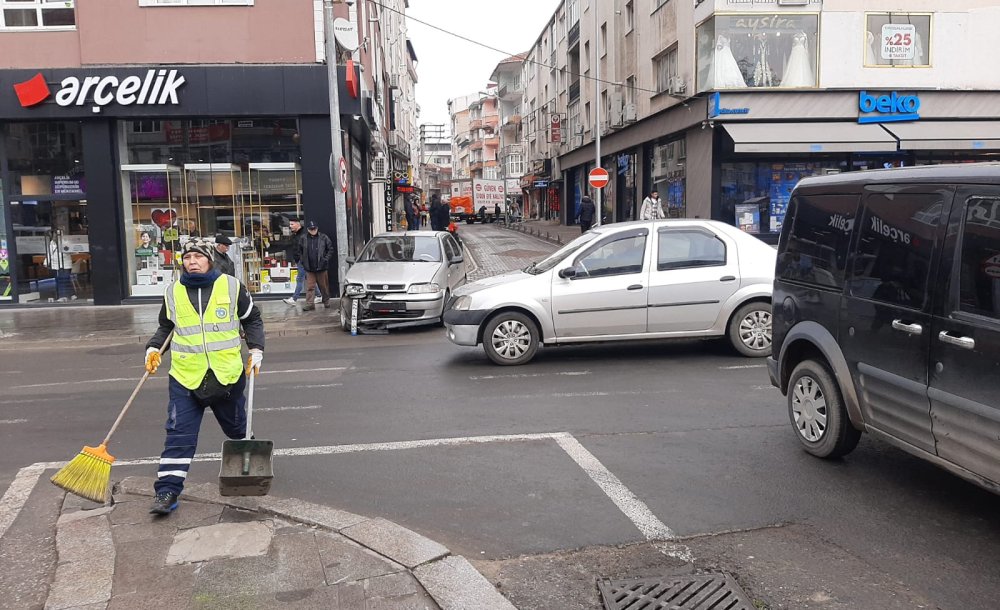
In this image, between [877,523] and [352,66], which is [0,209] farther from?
[877,523]

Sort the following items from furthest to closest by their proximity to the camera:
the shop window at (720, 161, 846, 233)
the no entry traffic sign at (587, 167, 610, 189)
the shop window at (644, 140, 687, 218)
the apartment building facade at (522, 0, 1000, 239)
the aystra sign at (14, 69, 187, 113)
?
the no entry traffic sign at (587, 167, 610, 189) → the shop window at (644, 140, 687, 218) → the shop window at (720, 161, 846, 233) → the apartment building facade at (522, 0, 1000, 239) → the aystra sign at (14, 69, 187, 113)

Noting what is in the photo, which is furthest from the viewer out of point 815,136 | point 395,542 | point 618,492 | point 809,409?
point 815,136

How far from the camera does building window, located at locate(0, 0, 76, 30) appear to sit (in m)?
16.5

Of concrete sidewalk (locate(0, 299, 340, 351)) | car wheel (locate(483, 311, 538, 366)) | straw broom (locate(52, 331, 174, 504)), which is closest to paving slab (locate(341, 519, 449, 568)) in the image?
straw broom (locate(52, 331, 174, 504))

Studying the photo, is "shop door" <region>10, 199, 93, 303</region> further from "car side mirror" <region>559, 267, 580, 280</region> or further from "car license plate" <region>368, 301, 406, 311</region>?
"car side mirror" <region>559, 267, 580, 280</region>

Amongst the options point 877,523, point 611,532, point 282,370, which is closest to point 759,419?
point 877,523

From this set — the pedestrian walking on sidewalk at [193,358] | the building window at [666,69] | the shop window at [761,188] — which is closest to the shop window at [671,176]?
the building window at [666,69]

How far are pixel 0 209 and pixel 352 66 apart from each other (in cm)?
851

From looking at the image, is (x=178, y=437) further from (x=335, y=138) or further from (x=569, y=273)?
(x=335, y=138)

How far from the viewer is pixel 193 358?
4699 millimetres

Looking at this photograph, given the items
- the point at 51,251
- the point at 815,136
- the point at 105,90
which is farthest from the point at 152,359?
the point at 815,136

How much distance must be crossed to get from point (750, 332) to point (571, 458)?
4.46 m

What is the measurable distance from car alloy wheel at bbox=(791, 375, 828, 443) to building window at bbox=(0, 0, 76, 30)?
1691cm

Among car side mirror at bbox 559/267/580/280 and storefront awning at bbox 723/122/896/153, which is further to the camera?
storefront awning at bbox 723/122/896/153
